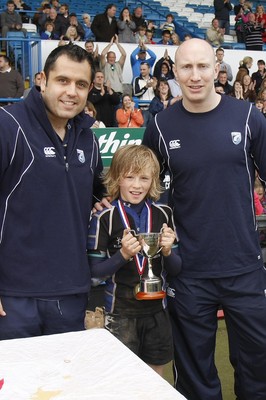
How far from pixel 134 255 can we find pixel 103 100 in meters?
6.88

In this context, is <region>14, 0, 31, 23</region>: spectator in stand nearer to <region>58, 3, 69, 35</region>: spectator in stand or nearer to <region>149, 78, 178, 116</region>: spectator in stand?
<region>58, 3, 69, 35</region>: spectator in stand

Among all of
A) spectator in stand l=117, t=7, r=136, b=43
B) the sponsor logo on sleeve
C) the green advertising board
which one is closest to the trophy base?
the sponsor logo on sleeve

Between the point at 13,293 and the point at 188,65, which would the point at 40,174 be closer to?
the point at 13,293

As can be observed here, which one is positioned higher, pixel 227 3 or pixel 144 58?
pixel 227 3

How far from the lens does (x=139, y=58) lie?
11.4m

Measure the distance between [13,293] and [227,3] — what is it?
15.6 m

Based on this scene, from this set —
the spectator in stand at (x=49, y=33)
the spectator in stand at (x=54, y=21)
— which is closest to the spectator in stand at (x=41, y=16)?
the spectator in stand at (x=54, y=21)

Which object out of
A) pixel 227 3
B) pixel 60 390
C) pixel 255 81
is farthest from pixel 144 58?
pixel 60 390

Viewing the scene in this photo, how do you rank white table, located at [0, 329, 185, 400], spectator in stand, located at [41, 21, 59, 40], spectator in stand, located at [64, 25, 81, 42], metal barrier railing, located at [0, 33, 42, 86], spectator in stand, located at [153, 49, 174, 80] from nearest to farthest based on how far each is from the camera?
white table, located at [0, 329, 185, 400] → metal barrier railing, located at [0, 33, 42, 86] → spectator in stand, located at [153, 49, 174, 80] → spectator in stand, located at [64, 25, 81, 42] → spectator in stand, located at [41, 21, 59, 40]

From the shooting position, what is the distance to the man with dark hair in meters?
2.21

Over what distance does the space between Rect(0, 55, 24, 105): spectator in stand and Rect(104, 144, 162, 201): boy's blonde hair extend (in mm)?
6694

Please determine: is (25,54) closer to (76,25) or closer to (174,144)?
(76,25)

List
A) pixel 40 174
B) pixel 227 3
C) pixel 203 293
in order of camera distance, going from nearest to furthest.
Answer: pixel 40 174 < pixel 203 293 < pixel 227 3

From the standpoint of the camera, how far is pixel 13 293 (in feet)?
7.38
